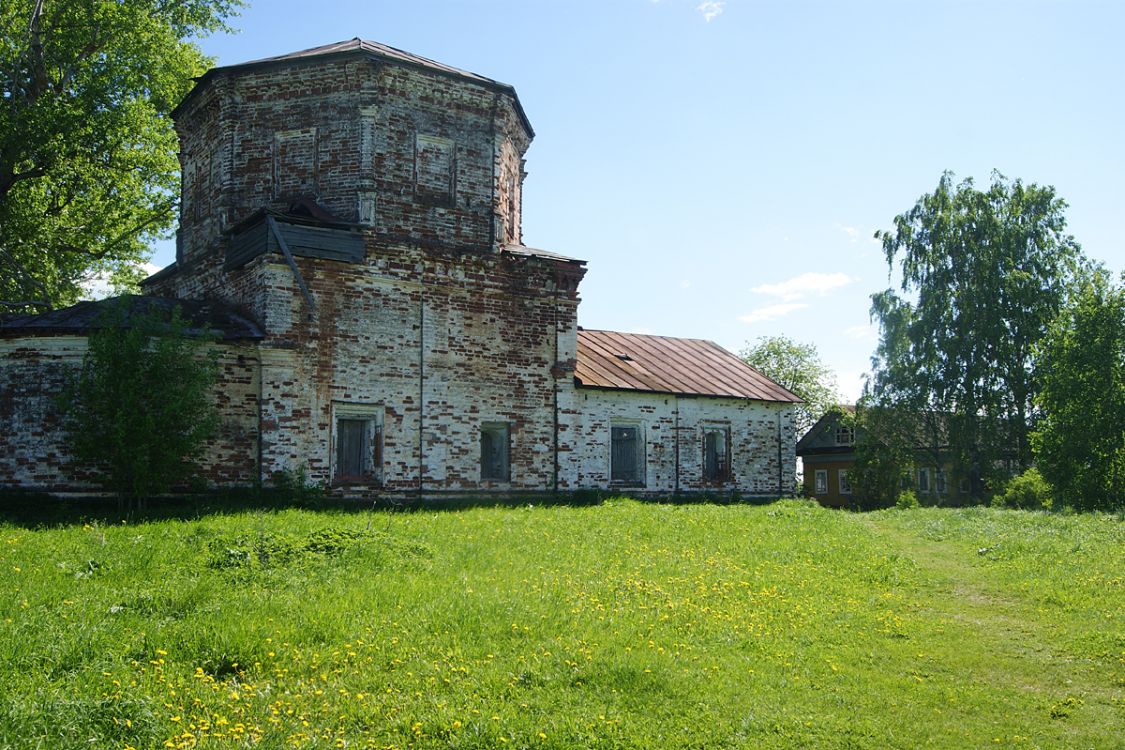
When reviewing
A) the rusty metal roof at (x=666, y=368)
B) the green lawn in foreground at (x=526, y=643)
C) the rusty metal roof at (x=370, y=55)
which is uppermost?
the rusty metal roof at (x=370, y=55)

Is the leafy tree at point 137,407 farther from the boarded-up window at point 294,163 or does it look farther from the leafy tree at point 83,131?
the leafy tree at point 83,131

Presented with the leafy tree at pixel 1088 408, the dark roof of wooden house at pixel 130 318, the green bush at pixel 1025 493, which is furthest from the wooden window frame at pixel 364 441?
the green bush at pixel 1025 493

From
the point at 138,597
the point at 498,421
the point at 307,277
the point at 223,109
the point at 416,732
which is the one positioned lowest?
the point at 416,732

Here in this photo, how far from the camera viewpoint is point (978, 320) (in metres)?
31.1

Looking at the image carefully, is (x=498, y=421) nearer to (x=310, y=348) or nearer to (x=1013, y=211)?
(x=310, y=348)

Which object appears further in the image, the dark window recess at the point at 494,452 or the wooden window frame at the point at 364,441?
the dark window recess at the point at 494,452

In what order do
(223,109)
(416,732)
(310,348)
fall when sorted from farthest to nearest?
(223,109) → (310,348) → (416,732)

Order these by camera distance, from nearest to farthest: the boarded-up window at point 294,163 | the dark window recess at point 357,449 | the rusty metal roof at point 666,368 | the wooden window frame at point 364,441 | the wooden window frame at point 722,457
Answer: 1. the wooden window frame at point 364,441
2. the dark window recess at point 357,449
3. the boarded-up window at point 294,163
4. the rusty metal roof at point 666,368
5. the wooden window frame at point 722,457

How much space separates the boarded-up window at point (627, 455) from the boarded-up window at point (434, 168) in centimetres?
706

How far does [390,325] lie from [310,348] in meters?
1.70

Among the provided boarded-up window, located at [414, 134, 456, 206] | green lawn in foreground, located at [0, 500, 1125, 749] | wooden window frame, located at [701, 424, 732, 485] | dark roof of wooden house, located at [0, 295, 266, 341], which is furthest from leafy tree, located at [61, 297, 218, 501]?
wooden window frame, located at [701, 424, 732, 485]

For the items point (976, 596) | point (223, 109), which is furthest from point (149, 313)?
point (976, 596)

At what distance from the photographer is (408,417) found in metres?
17.6

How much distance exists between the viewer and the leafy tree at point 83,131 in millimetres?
22406
